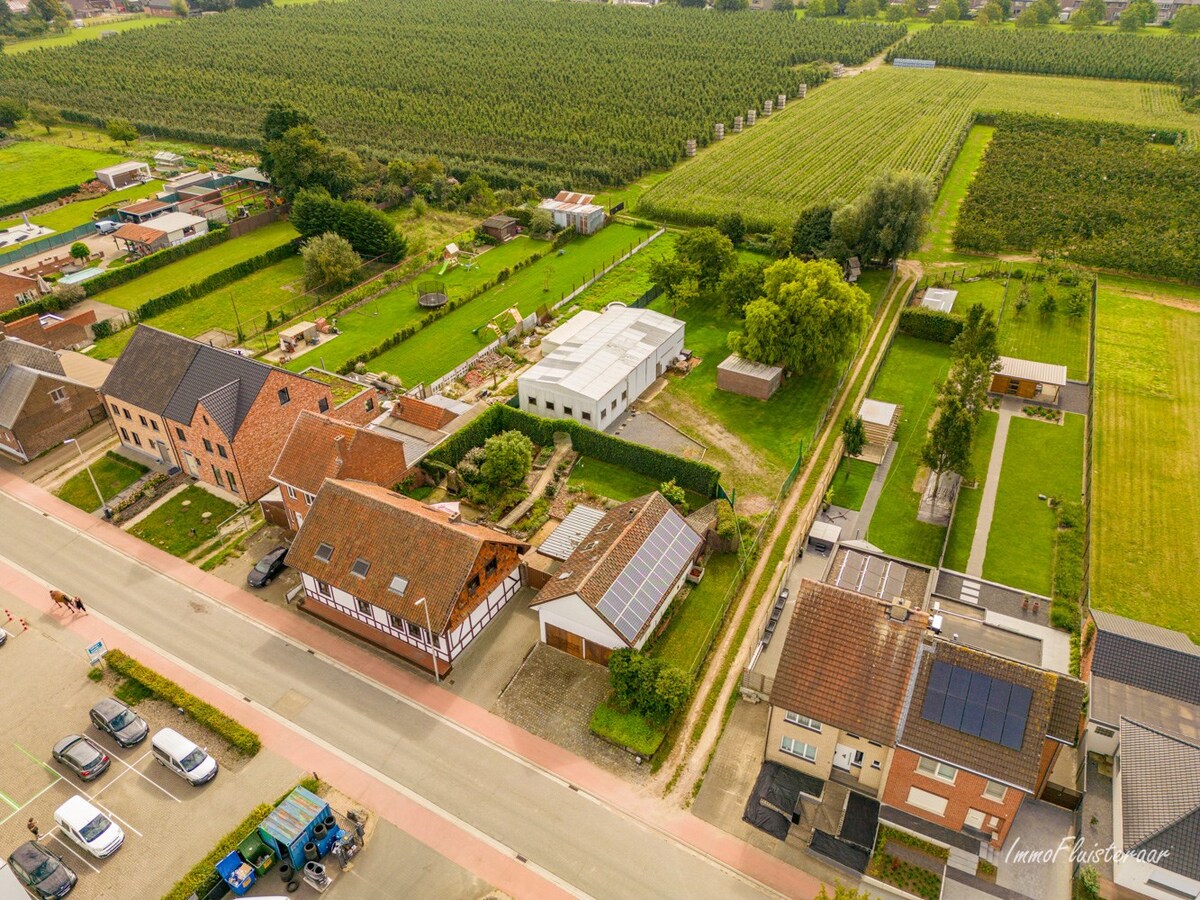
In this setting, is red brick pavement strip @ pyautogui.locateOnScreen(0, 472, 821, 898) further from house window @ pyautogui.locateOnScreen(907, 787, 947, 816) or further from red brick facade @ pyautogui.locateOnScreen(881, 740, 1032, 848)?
house window @ pyautogui.locateOnScreen(907, 787, 947, 816)

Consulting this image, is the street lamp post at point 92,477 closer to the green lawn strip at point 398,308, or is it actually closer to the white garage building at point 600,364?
the green lawn strip at point 398,308

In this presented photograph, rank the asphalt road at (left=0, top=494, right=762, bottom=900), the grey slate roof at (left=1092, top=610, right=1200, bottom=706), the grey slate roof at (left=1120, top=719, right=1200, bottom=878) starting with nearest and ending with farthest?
the grey slate roof at (left=1120, top=719, right=1200, bottom=878) → the asphalt road at (left=0, top=494, right=762, bottom=900) → the grey slate roof at (left=1092, top=610, right=1200, bottom=706)

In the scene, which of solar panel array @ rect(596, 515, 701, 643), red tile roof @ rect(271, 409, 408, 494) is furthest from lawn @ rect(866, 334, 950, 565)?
red tile roof @ rect(271, 409, 408, 494)

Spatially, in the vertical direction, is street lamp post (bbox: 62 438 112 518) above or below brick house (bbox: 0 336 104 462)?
below

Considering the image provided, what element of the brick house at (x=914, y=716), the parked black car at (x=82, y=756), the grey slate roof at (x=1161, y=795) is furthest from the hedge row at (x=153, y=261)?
the grey slate roof at (x=1161, y=795)

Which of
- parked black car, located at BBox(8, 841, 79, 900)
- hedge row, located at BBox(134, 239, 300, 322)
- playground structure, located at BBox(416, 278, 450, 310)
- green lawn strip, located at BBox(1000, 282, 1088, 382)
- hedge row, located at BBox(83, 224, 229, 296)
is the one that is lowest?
parked black car, located at BBox(8, 841, 79, 900)

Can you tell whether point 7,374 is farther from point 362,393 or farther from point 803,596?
point 803,596
